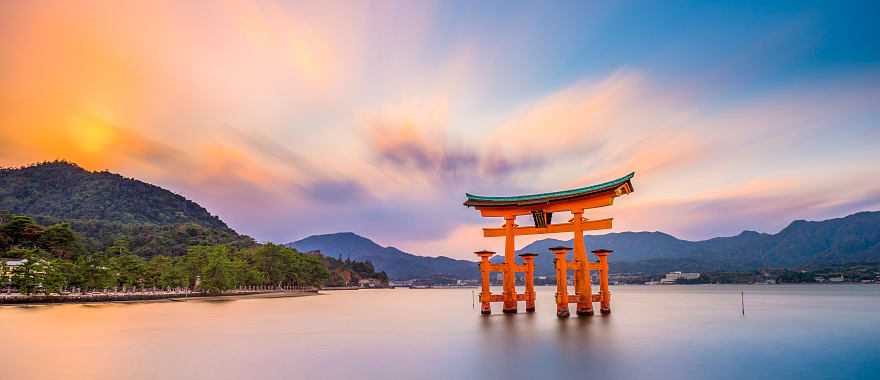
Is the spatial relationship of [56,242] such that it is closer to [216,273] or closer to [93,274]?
[93,274]

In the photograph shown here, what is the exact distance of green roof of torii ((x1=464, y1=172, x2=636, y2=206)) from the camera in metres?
24.6

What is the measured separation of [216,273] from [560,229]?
49323 millimetres

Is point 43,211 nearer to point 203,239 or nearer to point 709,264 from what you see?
point 203,239

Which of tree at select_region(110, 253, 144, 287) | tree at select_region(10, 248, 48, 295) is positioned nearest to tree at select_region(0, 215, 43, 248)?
tree at select_region(110, 253, 144, 287)

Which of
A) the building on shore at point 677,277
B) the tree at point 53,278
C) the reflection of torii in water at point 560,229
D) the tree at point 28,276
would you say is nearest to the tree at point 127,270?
the tree at point 53,278

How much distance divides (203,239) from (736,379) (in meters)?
115

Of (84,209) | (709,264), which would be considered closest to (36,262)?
(84,209)

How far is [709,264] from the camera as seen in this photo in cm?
19350

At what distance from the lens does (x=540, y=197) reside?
27.7 metres

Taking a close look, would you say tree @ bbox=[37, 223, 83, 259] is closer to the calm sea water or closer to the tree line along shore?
the tree line along shore

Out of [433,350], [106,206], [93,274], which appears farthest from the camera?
[106,206]

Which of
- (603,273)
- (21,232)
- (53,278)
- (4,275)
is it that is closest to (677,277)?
(603,273)

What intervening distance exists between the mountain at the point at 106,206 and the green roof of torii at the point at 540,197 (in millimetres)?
90228

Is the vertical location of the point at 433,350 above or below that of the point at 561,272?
below
